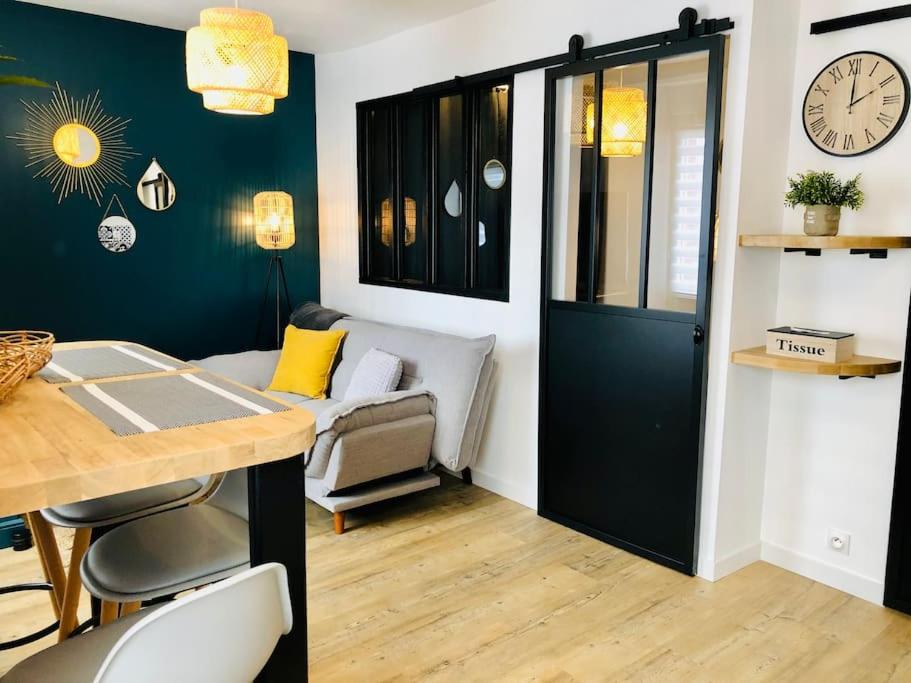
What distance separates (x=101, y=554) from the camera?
1.58 metres

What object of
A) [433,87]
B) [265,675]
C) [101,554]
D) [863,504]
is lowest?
[863,504]

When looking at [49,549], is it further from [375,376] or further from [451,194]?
[451,194]

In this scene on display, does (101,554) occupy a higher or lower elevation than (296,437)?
lower

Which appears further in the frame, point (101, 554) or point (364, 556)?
point (364, 556)

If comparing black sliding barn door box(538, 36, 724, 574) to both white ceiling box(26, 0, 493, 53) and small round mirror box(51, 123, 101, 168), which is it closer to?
white ceiling box(26, 0, 493, 53)

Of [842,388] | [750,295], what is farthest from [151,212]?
[842,388]

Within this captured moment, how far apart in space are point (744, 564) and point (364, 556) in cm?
165

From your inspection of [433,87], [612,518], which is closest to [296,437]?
[612,518]

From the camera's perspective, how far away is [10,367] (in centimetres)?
148

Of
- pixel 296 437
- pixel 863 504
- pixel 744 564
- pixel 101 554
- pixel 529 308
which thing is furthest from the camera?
pixel 529 308

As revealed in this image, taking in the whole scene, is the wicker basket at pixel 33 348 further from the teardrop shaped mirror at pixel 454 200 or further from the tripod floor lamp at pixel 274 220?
the tripod floor lamp at pixel 274 220

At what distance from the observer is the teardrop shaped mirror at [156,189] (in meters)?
4.48

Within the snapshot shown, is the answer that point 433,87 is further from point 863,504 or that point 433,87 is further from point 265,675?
point 265,675

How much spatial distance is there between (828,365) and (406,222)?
267 centimetres
